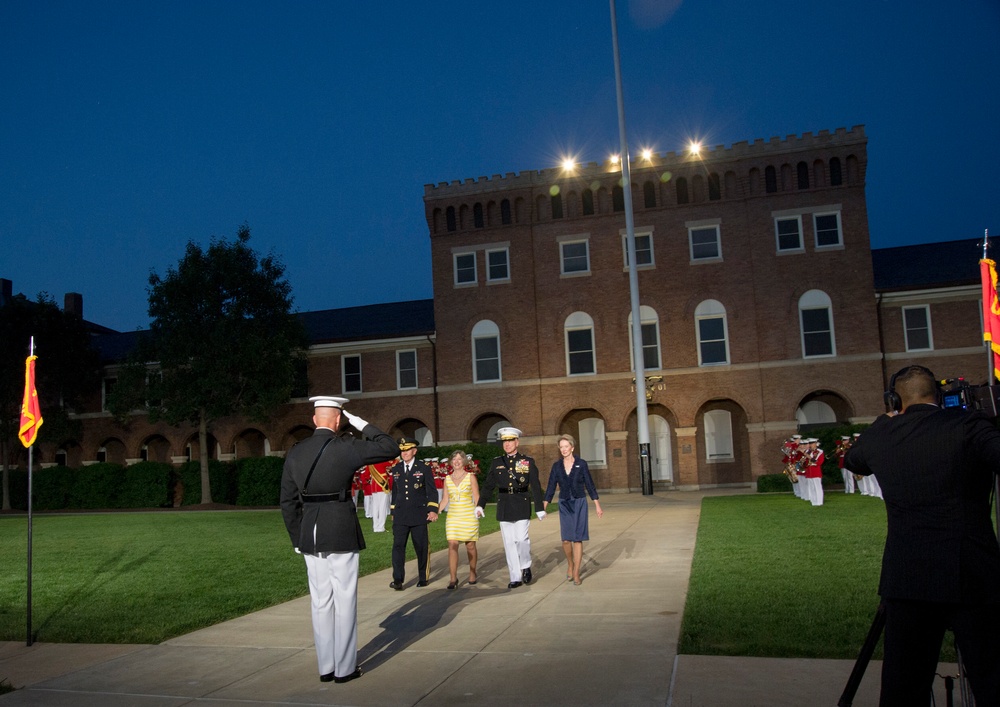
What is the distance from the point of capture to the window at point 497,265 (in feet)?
131

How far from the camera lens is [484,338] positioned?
39812 millimetres

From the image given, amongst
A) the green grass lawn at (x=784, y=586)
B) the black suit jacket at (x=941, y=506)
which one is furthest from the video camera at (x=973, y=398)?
the green grass lawn at (x=784, y=586)

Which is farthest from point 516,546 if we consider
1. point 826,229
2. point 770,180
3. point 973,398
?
point 770,180

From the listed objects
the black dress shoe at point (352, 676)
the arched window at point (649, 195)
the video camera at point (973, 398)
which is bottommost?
the black dress shoe at point (352, 676)

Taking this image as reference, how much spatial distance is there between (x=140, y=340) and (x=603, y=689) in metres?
35.8

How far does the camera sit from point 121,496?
38969 mm

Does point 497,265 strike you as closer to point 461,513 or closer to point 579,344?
point 579,344

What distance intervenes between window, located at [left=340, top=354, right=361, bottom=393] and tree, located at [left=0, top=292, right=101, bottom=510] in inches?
533

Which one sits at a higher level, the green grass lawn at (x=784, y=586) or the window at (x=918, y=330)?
the window at (x=918, y=330)

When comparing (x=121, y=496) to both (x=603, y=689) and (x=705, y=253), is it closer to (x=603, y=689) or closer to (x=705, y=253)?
(x=705, y=253)

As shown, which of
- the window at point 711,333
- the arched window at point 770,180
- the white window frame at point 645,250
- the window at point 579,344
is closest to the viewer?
the window at point 711,333

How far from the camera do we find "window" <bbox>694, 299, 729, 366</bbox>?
122ft

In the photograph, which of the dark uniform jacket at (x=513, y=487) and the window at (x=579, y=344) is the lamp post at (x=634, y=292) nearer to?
the window at (x=579, y=344)

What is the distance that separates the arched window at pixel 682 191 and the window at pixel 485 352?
996 centimetres
